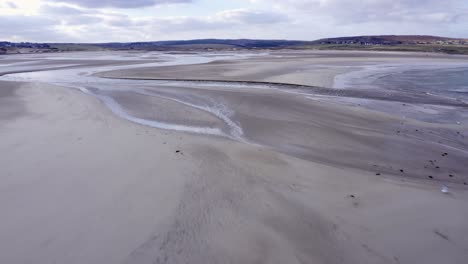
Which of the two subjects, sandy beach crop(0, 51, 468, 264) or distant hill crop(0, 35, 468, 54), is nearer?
sandy beach crop(0, 51, 468, 264)

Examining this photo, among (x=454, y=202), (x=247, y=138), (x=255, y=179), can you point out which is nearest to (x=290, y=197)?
(x=255, y=179)

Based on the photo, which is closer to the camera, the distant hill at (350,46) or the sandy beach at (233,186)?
the sandy beach at (233,186)

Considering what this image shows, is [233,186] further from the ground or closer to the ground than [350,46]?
closer to the ground

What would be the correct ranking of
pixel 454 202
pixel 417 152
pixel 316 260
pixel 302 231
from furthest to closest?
pixel 417 152 < pixel 454 202 < pixel 302 231 < pixel 316 260

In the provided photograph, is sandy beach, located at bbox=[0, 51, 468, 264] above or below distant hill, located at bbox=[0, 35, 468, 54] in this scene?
below

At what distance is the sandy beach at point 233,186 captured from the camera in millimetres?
4344

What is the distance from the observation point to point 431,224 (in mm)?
4941

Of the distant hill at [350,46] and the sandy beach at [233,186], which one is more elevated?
the distant hill at [350,46]

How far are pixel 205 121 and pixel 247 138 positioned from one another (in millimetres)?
2193

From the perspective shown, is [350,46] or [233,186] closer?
[233,186]

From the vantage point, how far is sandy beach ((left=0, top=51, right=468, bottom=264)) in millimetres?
4344

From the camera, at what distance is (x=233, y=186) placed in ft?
20.0

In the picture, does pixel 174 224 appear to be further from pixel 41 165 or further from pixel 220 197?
pixel 41 165

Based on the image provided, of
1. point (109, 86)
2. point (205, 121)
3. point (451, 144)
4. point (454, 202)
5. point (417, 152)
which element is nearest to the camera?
point (454, 202)
